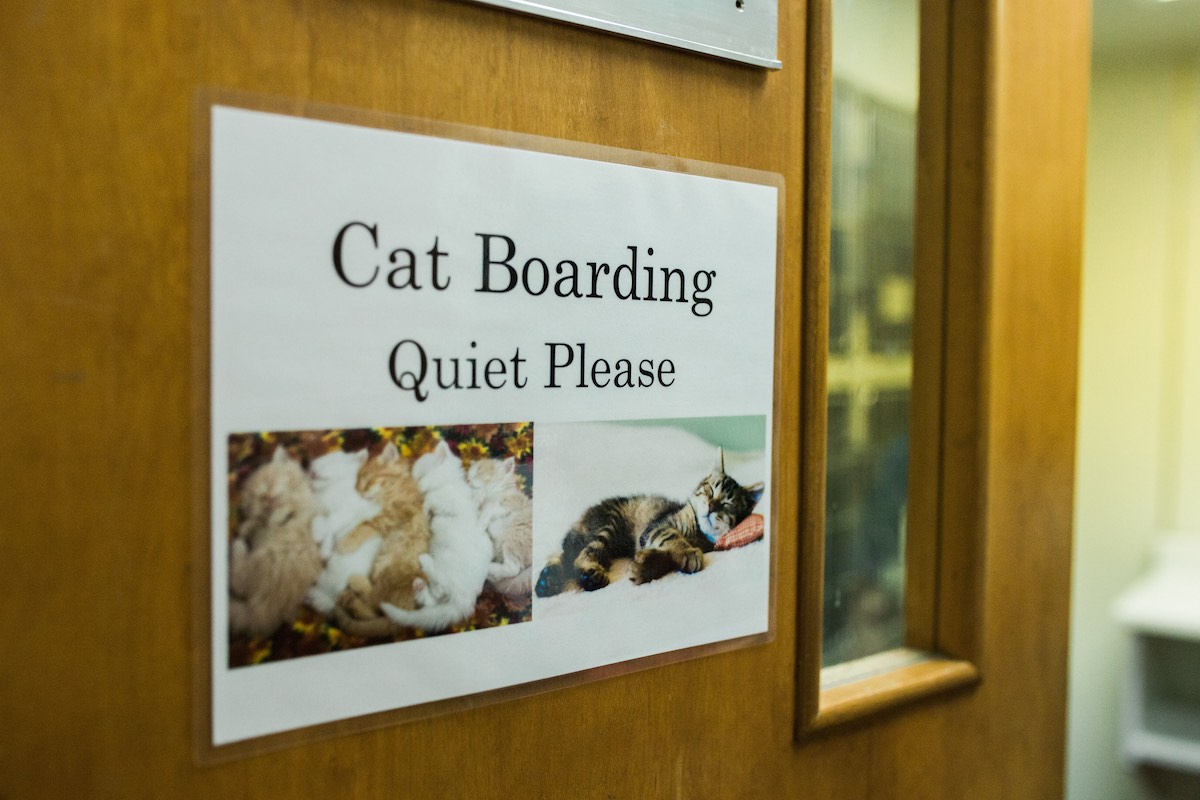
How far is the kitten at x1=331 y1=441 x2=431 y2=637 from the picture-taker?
0.47 meters

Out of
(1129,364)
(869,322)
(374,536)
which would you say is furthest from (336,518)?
(1129,364)

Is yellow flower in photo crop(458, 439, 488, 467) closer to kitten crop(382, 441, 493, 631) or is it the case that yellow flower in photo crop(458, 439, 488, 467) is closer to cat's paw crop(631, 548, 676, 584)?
kitten crop(382, 441, 493, 631)

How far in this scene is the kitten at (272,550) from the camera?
1.45 feet

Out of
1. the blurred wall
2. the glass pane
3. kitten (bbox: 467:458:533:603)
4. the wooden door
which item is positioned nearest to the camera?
the wooden door

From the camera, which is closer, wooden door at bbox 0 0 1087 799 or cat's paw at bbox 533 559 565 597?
wooden door at bbox 0 0 1087 799

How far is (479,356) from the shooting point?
0.50 meters

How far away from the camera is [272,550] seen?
1.47 feet

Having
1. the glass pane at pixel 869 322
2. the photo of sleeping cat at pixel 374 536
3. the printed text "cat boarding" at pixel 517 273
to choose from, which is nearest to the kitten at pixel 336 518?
the photo of sleeping cat at pixel 374 536

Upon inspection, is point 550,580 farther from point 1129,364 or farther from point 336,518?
point 1129,364

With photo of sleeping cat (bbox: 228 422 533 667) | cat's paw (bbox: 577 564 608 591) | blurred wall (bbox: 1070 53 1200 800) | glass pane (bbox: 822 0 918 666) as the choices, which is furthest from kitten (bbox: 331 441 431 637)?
blurred wall (bbox: 1070 53 1200 800)

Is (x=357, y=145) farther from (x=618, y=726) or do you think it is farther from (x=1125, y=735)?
(x=1125, y=735)

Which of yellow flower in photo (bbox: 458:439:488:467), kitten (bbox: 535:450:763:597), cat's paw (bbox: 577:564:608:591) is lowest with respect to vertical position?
cat's paw (bbox: 577:564:608:591)

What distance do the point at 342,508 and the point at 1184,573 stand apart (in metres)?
1.64

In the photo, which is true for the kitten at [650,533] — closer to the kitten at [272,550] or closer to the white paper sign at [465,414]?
the white paper sign at [465,414]
